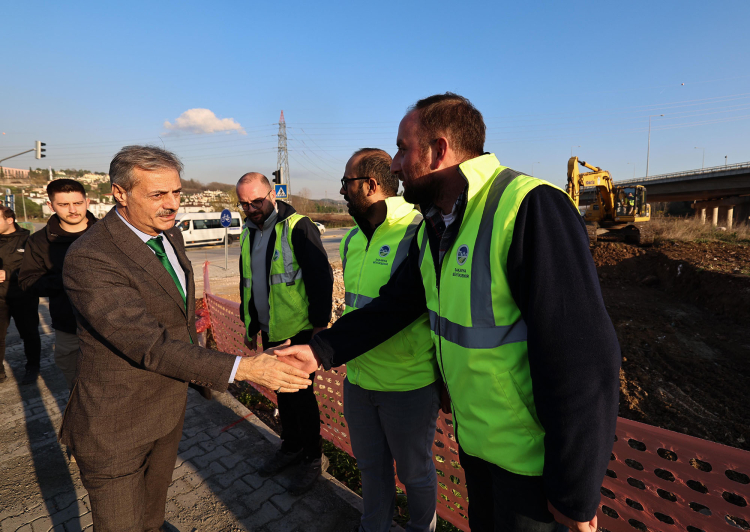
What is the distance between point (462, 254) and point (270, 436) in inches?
128

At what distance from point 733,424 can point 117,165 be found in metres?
6.82

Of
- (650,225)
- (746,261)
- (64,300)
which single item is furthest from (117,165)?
(650,225)

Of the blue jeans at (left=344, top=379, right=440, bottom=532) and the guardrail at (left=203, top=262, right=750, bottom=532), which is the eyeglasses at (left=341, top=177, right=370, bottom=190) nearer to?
the blue jeans at (left=344, top=379, right=440, bottom=532)

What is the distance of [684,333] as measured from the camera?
855 centimetres

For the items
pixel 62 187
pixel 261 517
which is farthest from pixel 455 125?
pixel 62 187

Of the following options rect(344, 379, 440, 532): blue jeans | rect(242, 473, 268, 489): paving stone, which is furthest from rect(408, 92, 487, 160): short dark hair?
rect(242, 473, 268, 489): paving stone

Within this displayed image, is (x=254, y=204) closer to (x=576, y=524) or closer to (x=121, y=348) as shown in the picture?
(x=121, y=348)

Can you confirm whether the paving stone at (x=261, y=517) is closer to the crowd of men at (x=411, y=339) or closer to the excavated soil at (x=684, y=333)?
the crowd of men at (x=411, y=339)

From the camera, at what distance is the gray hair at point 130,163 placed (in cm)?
187

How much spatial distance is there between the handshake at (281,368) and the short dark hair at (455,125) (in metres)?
1.24

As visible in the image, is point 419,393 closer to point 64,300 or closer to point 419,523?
point 419,523

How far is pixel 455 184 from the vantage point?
5.04 ft

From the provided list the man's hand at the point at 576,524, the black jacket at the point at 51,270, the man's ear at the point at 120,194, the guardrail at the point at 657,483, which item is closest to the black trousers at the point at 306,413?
the guardrail at the point at 657,483

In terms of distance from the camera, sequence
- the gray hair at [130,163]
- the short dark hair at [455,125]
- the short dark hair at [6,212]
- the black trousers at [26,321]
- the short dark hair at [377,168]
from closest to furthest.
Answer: the short dark hair at [455,125]
the gray hair at [130,163]
the short dark hair at [377,168]
the short dark hair at [6,212]
the black trousers at [26,321]
